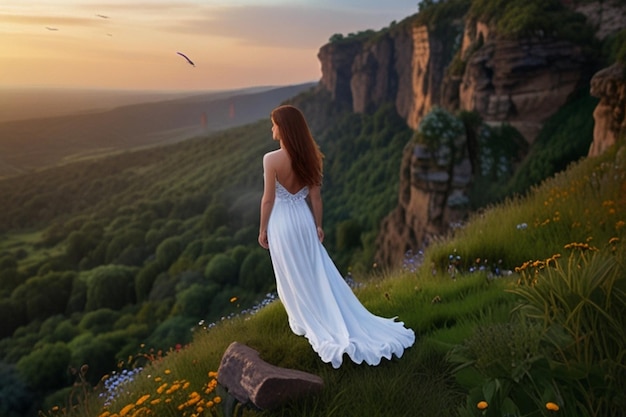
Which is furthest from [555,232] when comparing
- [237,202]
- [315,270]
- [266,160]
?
[237,202]

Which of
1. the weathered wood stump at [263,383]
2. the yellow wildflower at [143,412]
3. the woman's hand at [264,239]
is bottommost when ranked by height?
the yellow wildflower at [143,412]

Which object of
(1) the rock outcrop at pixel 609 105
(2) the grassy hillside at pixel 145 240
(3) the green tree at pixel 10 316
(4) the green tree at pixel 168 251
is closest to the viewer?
(1) the rock outcrop at pixel 609 105

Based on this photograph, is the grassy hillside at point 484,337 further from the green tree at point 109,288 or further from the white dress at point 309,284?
the green tree at point 109,288

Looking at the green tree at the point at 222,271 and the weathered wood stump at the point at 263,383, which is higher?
the weathered wood stump at the point at 263,383

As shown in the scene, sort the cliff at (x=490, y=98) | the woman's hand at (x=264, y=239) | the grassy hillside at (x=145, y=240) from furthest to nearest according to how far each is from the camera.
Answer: the grassy hillside at (x=145, y=240) → the cliff at (x=490, y=98) → the woman's hand at (x=264, y=239)

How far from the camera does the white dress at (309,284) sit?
202 inches

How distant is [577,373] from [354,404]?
5.14 feet

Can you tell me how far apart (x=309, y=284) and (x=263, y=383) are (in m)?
1.54

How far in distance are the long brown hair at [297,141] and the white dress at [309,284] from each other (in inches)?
10.8

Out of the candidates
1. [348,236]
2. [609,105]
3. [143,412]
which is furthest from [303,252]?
[348,236]

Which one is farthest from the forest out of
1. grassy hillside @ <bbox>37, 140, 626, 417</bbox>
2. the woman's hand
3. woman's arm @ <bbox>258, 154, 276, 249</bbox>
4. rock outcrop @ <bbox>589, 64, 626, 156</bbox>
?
woman's arm @ <bbox>258, 154, 276, 249</bbox>

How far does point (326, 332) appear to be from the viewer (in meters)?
5.05

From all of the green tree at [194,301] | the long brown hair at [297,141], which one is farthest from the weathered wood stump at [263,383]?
the green tree at [194,301]

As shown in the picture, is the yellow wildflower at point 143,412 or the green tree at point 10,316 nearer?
the yellow wildflower at point 143,412
